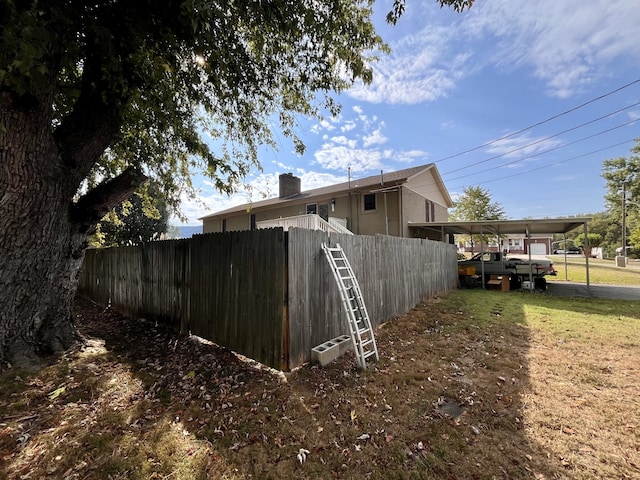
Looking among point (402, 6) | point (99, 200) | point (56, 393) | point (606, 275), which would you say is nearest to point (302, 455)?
point (56, 393)

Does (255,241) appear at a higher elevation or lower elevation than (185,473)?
higher

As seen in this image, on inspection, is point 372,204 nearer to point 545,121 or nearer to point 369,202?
point 369,202

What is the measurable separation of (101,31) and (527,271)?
1520cm

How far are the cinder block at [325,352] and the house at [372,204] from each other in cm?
612

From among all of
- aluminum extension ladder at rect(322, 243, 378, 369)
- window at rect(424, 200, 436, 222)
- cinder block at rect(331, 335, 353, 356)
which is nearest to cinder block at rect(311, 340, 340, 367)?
cinder block at rect(331, 335, 353, 356)

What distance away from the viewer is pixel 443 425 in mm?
2793

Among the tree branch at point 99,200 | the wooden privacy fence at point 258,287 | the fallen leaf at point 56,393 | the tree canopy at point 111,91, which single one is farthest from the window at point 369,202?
the fallen leaf at point 56,393

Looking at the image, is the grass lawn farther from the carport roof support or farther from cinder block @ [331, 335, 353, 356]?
cinder block @ [331, 335, 353, 356]

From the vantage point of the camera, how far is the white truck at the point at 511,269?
39.5 ft

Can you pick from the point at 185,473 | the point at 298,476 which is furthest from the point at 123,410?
the point at 298,476

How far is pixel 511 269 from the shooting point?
41.0 ft

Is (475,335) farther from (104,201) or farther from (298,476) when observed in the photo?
(104,201)

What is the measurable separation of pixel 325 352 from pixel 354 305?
47.9 inches

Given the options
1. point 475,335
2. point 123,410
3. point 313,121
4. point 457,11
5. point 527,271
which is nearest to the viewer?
point 123,410
